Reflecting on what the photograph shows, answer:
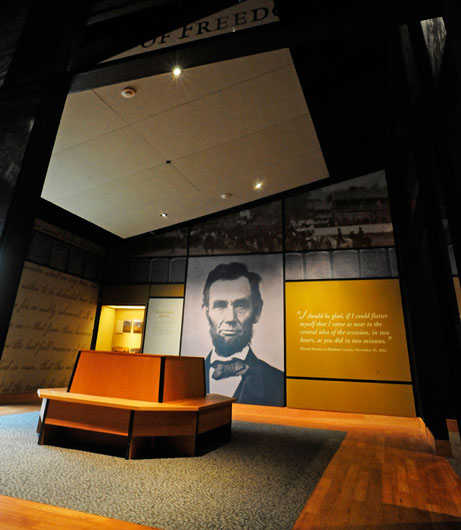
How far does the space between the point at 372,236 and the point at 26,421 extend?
234 inches

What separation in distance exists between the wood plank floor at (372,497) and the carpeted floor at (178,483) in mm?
96

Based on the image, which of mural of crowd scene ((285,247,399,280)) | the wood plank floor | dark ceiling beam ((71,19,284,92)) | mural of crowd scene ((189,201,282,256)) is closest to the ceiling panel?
mural of crowd scene ((189,201,282,256))

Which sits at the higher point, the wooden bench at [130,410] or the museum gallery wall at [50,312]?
the museum gallery wall at [50,312]

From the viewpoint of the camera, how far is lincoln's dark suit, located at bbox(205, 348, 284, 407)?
587 cm

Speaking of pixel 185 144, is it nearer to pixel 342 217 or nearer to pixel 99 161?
pixel 99 161

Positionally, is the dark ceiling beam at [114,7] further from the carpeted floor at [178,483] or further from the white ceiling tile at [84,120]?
the carpeted floor at [178,483]

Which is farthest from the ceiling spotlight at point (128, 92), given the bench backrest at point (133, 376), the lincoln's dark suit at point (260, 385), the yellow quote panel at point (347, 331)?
the lincoln's dark suit at point (260, 385)

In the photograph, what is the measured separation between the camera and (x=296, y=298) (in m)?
6.23

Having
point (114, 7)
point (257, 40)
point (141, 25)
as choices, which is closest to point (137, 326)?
point (141, 25)

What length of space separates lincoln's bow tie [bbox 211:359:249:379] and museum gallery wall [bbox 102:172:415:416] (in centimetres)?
4

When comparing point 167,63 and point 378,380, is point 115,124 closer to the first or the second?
point 167,63

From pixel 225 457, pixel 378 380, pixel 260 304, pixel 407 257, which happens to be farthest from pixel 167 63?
pixel 378 380

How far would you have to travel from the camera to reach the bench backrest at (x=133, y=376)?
3.04m

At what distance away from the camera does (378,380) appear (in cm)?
551
